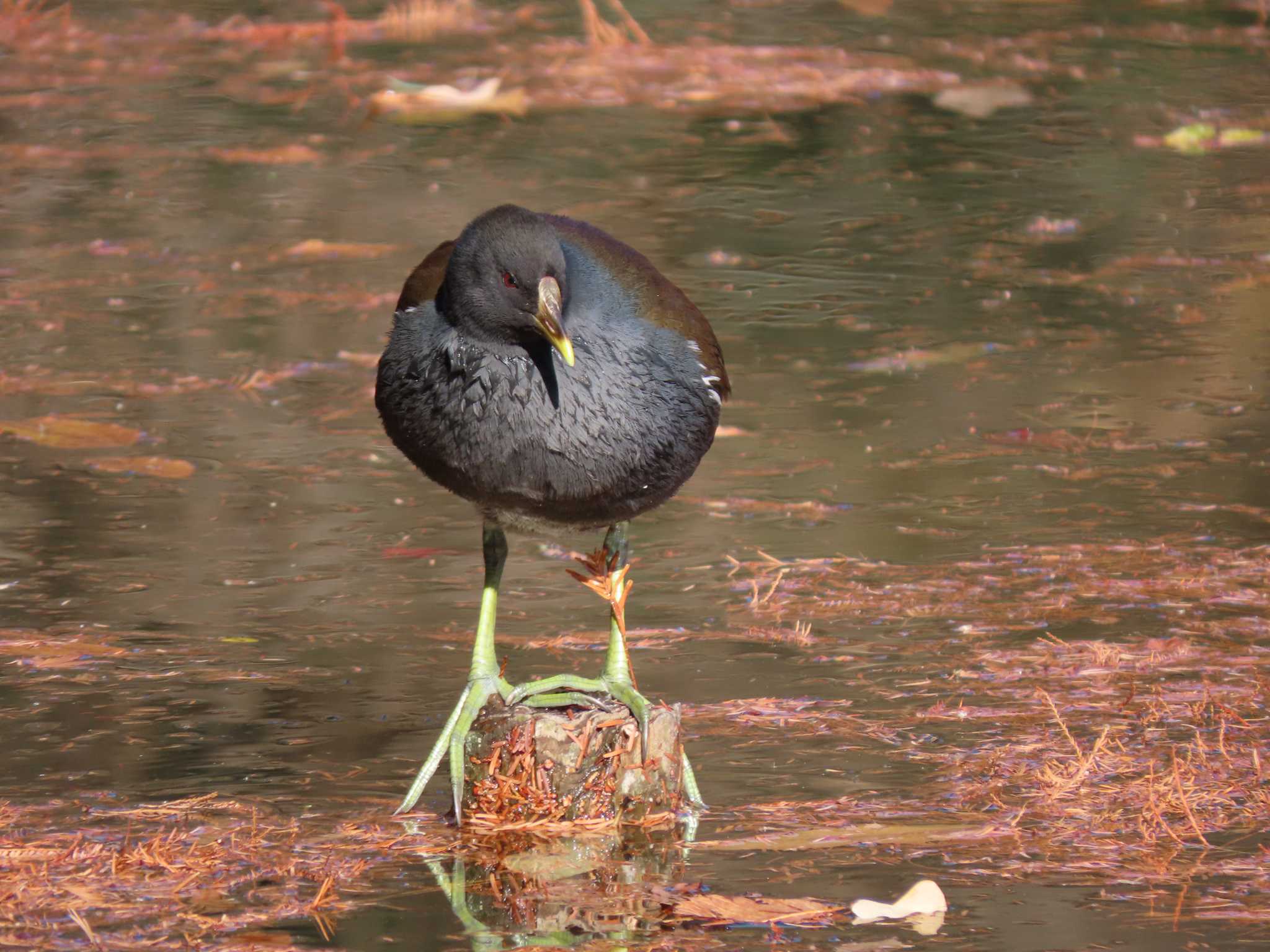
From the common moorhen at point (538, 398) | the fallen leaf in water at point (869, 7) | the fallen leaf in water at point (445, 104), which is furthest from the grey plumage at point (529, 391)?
the fallen leaf in water at point (869, 7)

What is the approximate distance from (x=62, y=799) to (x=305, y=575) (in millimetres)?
1514

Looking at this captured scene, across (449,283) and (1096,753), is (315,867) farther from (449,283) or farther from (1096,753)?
(1096,753)

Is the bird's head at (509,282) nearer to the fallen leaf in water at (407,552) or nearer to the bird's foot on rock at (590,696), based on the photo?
the bird's foot on rock at (590,696)

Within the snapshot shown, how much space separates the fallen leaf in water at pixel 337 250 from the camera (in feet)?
28.3

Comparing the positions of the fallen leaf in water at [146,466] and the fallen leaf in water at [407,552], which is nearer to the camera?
the fallen leaf in water at [407,552]

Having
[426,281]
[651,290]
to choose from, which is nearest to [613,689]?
[651,290]

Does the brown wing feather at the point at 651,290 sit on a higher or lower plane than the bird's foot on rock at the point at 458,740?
higher

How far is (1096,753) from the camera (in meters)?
4.18

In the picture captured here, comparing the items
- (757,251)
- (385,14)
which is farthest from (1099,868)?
(385,14)

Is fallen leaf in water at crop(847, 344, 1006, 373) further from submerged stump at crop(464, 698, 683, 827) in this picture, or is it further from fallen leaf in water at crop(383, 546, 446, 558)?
submerged stump at crop(464, 698, 683, 827)

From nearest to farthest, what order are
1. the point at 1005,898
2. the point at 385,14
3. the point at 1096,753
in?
1. the point at 1005,898
2. the point at 1096,753
3. the point at 385,14

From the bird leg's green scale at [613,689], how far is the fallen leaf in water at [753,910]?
436 millimetres

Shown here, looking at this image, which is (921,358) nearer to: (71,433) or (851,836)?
(71,433)

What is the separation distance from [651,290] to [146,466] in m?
2.53
